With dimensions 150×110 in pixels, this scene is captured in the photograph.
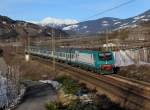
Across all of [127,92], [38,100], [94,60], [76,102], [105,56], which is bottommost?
[38,100]

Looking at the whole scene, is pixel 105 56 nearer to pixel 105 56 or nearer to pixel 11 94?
pixel 105 56

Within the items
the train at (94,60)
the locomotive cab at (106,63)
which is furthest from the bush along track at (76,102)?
the train at (94,60)

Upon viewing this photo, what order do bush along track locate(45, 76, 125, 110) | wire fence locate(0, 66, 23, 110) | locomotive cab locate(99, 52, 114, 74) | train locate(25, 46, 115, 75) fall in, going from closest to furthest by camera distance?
bush along track locate(45, 76, 125, 110) → wire fence locate(0, 66, 23, 110) → locomotive cab locate(99, 52, 114, 74) → train locate(25, 46, 115, 75)

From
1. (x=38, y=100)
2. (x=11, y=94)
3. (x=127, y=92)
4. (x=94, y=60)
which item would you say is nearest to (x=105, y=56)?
(x=94, y=60)

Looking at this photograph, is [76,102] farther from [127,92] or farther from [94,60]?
[94,60]

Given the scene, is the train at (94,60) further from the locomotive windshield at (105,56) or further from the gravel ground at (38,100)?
the gravel ground at (38,100)

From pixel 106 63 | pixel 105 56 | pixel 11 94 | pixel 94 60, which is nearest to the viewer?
pixel 11 94

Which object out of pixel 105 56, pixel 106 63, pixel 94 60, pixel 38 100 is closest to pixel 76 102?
pixel 38 100

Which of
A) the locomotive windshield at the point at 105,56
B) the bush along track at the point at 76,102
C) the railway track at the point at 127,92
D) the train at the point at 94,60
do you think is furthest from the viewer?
the locomotive windshield at the point at 105,56

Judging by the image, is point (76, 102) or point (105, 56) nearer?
point (76, 102)

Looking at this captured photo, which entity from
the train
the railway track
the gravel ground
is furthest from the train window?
the gravel ground

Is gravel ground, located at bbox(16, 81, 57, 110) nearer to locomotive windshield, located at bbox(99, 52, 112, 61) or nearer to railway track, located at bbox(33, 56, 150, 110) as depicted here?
railway track, located at bbox(33, 56, 150, 110)

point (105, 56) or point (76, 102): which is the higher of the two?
point (105, 56)

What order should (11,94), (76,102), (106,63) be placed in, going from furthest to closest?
(106,63) → (11,94) → (76,102)
